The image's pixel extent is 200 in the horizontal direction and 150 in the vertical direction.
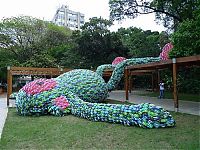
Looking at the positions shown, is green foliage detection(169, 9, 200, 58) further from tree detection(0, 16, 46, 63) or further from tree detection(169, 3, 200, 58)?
tree detection(0, 16, 46, 63)

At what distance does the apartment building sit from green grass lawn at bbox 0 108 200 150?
8203 cm

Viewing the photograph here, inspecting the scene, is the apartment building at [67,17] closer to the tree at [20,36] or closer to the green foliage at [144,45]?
the tree at [20,36]

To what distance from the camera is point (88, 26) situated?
2816cm

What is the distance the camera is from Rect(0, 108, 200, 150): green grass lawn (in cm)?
588

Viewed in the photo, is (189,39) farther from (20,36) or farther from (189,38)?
(20,36)

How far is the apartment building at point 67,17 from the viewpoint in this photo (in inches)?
3625

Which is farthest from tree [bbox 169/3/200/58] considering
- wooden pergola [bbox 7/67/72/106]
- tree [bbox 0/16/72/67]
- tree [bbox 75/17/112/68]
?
tree [bbox 0/16/72/67]

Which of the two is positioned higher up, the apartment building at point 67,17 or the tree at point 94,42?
the apartment building at point 67,17

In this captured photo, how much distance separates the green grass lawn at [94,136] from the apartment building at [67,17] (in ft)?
269

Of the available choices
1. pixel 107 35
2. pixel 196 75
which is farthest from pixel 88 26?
pixel 196 75

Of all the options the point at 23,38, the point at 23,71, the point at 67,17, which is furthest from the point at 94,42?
the point at 67,17

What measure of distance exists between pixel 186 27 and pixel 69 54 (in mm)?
19274

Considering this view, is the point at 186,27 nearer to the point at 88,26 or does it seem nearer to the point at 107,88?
the point at 107,88

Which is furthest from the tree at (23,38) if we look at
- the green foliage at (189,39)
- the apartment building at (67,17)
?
the apartment building at (67,17)
